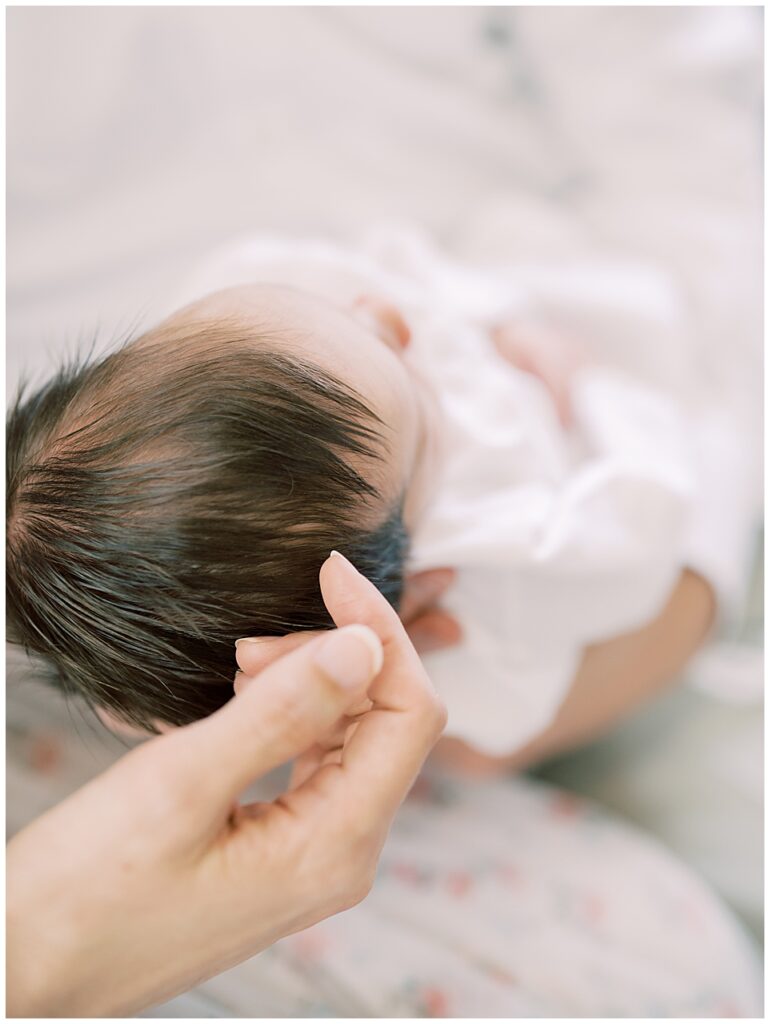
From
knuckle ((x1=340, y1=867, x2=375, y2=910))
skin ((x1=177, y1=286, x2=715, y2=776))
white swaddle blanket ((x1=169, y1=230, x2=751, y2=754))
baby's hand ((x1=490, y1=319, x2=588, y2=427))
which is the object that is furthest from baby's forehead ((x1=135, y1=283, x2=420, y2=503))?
baby's hand ((x1=490, y1=319, x2=588, y2=427))

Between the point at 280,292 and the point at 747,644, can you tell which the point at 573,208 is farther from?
the point at 280,292

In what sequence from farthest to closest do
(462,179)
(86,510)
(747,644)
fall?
1. (462,179)
2. (747,644)
3. (86,510)

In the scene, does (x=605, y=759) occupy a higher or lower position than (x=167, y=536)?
lower

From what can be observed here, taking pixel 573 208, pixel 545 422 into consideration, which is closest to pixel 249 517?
pixel 545 422

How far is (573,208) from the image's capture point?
4.25ft

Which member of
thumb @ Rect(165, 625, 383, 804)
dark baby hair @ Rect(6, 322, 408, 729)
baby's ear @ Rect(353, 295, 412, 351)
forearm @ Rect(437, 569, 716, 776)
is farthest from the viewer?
forearm @ Rect(437, 569, 716, 776)

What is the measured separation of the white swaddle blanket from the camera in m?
0.82

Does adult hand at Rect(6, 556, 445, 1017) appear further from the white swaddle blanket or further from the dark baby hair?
the white swaddle blanket

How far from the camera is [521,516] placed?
822 mm

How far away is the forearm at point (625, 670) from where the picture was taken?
1.00 m

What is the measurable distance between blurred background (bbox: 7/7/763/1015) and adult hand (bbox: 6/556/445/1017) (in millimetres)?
577

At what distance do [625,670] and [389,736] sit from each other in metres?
0.65

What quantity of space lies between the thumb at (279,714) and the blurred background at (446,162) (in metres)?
0.64

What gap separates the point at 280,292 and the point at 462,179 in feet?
2.48
